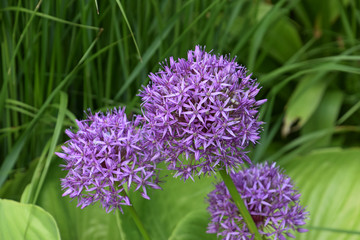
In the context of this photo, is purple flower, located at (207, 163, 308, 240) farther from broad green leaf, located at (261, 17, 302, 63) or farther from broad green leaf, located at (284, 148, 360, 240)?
broad green leaf, located at (261, 17, 302, 63)

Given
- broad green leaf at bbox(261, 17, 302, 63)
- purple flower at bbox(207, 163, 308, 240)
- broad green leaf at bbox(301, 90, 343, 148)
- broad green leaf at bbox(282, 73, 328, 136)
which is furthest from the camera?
broad green leaf at bbox(261, 17, 302, 63)

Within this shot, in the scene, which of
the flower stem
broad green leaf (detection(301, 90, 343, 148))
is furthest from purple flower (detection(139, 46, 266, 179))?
broad green leaf (detection(301, 90, 343, 148))

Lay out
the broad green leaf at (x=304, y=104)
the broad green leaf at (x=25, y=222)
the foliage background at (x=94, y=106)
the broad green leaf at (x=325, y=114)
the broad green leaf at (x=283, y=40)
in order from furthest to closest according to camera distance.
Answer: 1. the broad green leaf at (x=283, y=40)
2. the broad green leaf at (x=325, y=114)
3. the broad green leaf at (x=304, y=104)
4. the foliage background at (x=94, y=106)
5. the broad green leaf at (x=25, y=222)

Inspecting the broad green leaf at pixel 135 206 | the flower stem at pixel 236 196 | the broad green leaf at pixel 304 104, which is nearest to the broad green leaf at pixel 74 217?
the broad green leaf at pixel 135 206

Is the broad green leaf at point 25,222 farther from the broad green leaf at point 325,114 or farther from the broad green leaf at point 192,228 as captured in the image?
the broad green leaf at point 325,114

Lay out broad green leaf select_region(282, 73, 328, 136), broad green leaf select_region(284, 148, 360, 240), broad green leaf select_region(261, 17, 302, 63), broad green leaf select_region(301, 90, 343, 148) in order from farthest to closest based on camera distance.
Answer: broad green leaf select_region(261, 17, 302, 63), broad green leaf select_region(301, 90, 343, 148), broad green leaf select_region(282, 73, 328, 136), broad green leaf select_region(284, 148, 360, 240)

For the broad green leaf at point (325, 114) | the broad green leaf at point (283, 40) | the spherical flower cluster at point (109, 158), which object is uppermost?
the broad green leaf at point (283, 40)

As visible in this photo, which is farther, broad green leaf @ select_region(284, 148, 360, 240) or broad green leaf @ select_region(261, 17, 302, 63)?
broad green leaf @ select_region(261, 17, 302, 63)
